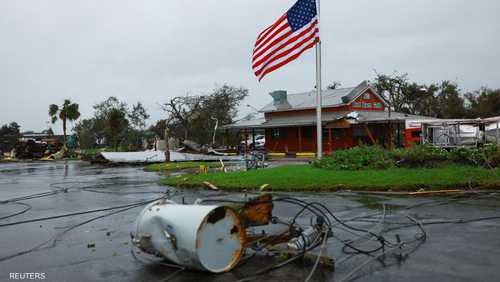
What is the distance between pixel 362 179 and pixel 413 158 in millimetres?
2596

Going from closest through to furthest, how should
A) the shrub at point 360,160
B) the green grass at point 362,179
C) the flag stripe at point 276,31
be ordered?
the green grass at point 362,179 → the shrub at point 360,160 → the flag stripe at point 276,31

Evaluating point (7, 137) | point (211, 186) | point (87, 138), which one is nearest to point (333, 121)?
point (211, 186)

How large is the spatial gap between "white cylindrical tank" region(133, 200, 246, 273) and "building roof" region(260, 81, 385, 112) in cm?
3142

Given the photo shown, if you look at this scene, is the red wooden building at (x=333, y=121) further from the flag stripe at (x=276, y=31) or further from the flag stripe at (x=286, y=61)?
the flag stripe at (x=276, y=31)

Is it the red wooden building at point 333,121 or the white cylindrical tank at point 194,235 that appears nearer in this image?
the white cylindrical tank at point 194,235

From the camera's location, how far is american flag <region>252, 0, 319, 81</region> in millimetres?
17188

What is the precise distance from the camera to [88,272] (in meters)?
5.93

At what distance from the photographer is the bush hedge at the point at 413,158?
46.6ft

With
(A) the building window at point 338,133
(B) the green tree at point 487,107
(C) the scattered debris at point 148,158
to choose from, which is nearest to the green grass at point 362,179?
(C) the scattered debris at point 148,158

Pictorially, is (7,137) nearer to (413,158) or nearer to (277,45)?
(277,45)

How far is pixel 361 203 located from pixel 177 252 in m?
6.64

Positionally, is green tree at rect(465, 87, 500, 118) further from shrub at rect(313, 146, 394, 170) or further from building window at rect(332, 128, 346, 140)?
shrub at rect(313, 146, 394, 170)

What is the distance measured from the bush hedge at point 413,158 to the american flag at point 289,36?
433 cm

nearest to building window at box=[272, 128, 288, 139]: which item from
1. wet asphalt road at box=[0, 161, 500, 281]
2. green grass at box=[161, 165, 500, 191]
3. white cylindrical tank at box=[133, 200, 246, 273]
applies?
green grass at box=[161, 165, 500, 191]
